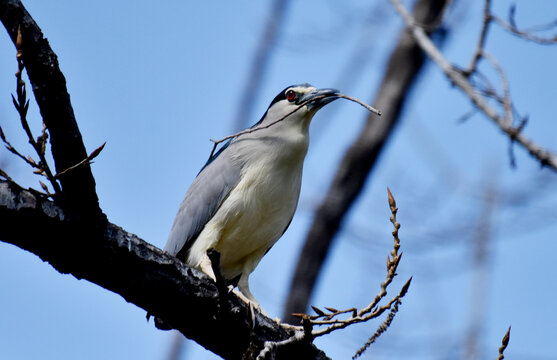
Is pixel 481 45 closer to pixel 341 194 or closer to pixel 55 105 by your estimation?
pixel 341 194

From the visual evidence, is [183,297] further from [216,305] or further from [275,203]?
[275,203]

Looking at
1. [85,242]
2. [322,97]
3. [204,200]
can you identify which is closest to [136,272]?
[85,242]

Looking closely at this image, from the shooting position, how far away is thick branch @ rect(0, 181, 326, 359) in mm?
3004

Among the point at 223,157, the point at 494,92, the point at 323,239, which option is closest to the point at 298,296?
the point at 323,239

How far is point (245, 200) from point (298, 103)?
1.08 metres

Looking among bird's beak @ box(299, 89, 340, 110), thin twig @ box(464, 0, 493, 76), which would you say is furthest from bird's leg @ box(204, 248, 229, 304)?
thin twig @ box(464, 0, 493, 76)

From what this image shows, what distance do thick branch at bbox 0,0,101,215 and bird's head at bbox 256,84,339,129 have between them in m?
2.23

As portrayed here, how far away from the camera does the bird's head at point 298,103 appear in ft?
17.3

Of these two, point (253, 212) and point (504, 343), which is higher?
point (253, 212)

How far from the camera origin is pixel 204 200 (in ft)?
16.6

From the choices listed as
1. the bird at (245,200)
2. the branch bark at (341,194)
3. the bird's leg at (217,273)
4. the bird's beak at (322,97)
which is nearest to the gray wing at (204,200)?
the bird at (245,200)

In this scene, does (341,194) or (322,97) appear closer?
(322,97)

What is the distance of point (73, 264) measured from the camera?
3.17m

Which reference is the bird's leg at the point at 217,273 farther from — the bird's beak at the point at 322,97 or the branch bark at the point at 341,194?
the branch bark at the point at 341,194
